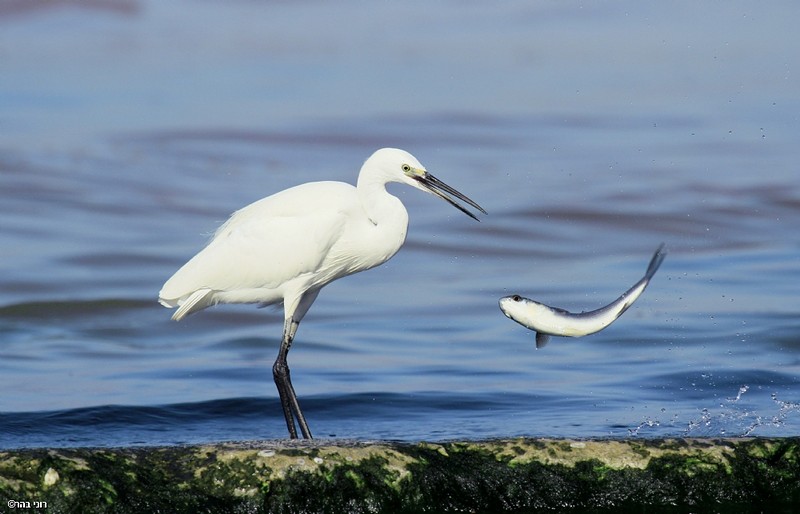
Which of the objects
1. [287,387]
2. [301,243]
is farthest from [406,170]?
[287,387]

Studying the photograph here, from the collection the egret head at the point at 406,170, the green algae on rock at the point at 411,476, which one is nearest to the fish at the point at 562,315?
the green algae on rock at the point at 411,476

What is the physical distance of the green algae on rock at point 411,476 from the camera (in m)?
6.34

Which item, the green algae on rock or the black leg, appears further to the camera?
the black leg

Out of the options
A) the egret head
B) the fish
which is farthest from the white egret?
the fish

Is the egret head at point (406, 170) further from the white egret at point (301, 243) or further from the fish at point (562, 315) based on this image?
the fish at point (562, 315)

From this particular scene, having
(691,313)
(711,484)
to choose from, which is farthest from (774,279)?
(711,484)

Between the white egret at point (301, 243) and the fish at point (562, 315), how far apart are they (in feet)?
4.78

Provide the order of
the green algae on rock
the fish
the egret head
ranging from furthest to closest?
the egret head
the fish
the green algae on rock

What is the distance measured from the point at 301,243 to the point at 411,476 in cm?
255

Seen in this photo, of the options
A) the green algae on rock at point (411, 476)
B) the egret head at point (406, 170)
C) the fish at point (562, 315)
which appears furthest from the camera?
the egret head at point (406, 170)

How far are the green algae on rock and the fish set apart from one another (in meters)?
0.70

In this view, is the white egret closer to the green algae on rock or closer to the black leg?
the black leg

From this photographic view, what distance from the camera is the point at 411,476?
6.72m

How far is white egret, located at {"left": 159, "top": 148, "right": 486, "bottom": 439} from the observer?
350 inches
